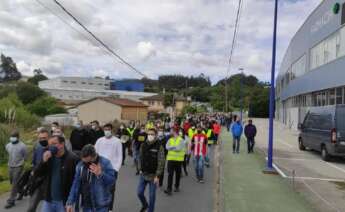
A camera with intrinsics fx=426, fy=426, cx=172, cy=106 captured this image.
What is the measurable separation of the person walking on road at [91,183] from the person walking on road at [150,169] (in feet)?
9.13

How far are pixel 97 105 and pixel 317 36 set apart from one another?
32212 millimetres

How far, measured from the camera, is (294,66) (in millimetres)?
46250

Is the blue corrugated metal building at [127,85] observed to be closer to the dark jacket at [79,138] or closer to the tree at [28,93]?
the tree at [28,93]

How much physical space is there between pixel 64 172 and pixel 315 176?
11003mm

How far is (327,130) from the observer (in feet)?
58.6

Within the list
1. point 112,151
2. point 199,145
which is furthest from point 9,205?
point 199,145

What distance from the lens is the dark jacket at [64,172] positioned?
545 cm

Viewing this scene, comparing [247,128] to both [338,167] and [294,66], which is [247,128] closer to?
[338,167]

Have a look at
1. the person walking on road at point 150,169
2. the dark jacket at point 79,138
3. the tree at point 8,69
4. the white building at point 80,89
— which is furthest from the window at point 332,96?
the tree at point 8,69

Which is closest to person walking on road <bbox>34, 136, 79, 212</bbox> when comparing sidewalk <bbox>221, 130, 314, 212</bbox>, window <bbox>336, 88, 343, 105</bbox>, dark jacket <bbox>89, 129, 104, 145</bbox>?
sidewalk <bbox>221, 130, 314, 212</bbox>

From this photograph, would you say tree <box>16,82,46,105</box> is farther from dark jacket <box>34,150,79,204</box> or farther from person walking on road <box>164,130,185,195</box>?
dark jacket <box>34,150,79,204</box>

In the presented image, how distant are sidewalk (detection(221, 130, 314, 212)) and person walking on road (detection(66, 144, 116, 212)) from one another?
4.50 m

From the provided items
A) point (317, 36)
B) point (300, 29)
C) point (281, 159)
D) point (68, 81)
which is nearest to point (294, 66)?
point (300, 29)

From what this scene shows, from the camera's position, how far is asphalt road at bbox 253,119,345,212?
10.6 metres
